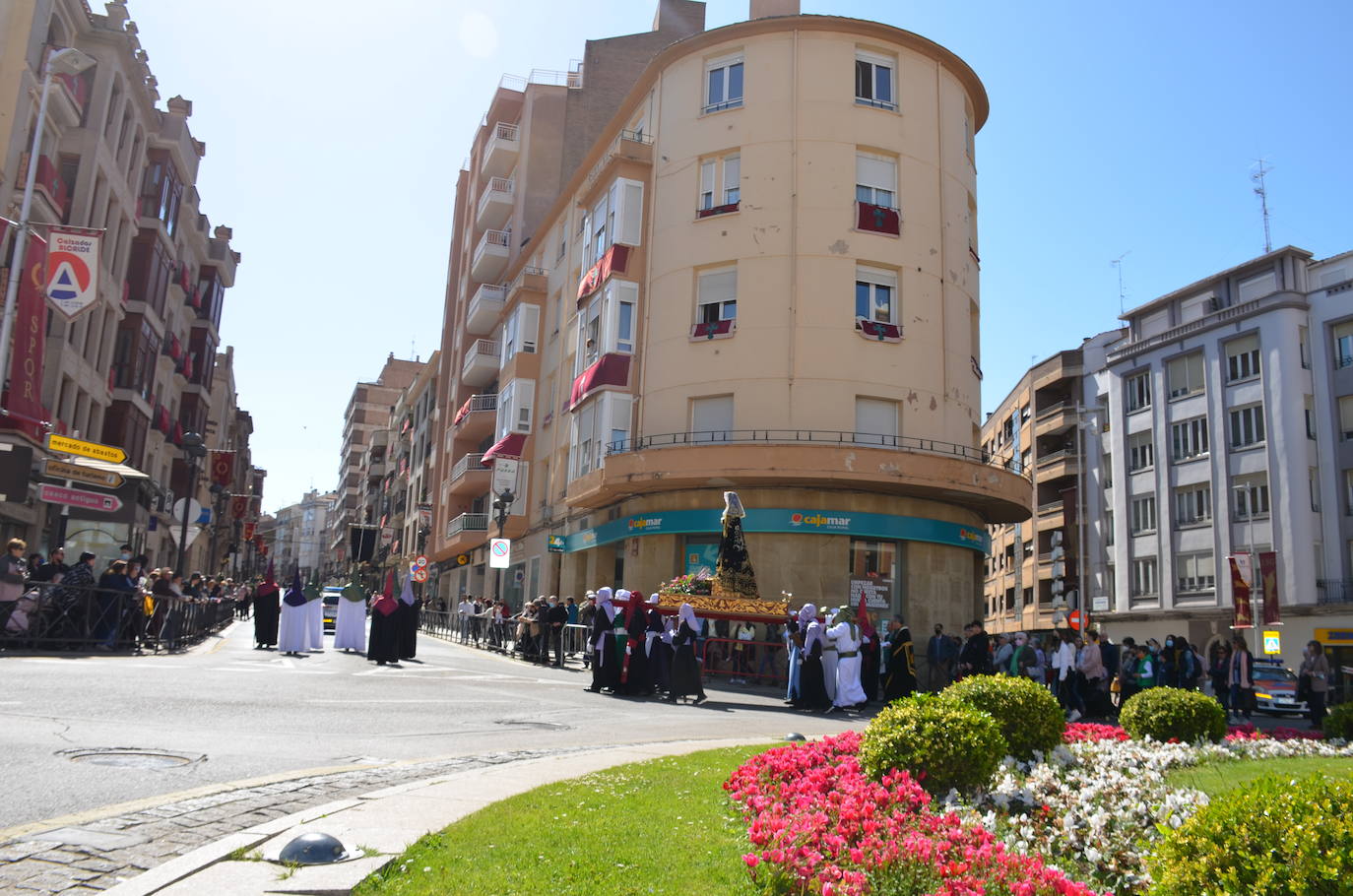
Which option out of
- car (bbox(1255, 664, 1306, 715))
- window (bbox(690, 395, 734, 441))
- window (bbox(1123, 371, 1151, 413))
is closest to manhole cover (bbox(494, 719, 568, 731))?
window (bbox(690, 395, 734, 441))

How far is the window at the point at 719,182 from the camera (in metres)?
31.2

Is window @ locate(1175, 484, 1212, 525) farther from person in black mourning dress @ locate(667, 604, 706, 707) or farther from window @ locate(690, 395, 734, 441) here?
person in black mourning dress @ locate(667, 604, 706, 707)

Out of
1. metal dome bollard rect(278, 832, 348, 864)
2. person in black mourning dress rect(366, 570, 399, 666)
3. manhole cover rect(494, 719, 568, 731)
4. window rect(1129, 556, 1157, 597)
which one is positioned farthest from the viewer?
window rect(1129, 556, 1157, 597)

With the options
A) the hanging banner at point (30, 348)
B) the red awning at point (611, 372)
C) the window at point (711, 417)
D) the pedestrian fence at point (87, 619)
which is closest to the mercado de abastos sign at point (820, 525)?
the window at point (711, 417)

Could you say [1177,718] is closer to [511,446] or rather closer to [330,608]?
[330,608]

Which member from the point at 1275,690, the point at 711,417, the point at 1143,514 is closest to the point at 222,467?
the point at 711,417

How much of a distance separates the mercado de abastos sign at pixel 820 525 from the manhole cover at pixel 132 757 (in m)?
20.6

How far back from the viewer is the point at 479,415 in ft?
167

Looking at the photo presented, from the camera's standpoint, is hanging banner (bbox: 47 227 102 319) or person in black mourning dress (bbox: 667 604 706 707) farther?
hanging banner (bbox: 47 227 102 319)

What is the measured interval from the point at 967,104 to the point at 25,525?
31.1 m

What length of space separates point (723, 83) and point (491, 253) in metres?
22.5

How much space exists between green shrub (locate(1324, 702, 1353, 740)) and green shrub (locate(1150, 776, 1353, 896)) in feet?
32.4

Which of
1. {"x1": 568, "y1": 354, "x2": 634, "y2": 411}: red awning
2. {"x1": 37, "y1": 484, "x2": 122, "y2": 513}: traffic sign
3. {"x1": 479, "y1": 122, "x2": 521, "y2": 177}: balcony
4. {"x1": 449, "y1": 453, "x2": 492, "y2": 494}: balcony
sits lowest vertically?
{"x1": 37, "y1": 484, "x2": 122, "y2": 513}: traffic sign

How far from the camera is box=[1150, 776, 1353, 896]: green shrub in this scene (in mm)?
3160
